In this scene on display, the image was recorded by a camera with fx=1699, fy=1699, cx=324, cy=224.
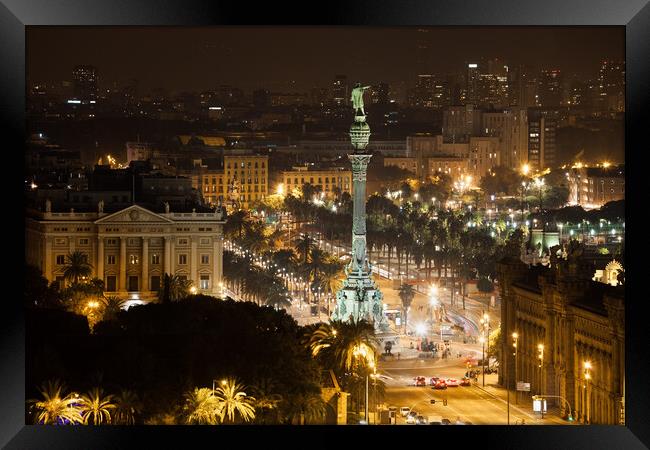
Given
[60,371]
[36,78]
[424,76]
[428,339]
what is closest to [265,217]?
[424,76]

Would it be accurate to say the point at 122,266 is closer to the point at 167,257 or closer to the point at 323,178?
the point at 167,257

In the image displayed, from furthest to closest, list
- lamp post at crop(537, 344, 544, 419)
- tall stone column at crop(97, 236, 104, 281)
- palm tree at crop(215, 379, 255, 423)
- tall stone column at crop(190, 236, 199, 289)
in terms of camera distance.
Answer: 1. tall stone column at crop(190, 236, 199, 289)
2. tall stone column at crop(97, 236, 104, 281)
3. lamp post at crop(537, 344, 544, 419)
4. palm tree at crop(215, 379, 255, 423)

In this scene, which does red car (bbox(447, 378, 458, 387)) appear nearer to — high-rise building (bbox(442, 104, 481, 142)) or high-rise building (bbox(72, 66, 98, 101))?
high-rise building (bbox(72, 66, 98, 101))

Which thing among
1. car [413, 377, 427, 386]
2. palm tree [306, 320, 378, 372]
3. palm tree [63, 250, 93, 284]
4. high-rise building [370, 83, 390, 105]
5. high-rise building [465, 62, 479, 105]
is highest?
high-rise building [465, 62, 479, 105]

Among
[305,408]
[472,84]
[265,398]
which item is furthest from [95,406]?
[472,84]

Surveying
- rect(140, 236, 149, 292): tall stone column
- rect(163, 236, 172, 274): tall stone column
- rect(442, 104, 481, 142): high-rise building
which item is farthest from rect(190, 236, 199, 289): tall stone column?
rect(442, 104, 481, 142): high-rise building

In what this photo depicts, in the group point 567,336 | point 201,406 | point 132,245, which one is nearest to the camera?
point 201,406

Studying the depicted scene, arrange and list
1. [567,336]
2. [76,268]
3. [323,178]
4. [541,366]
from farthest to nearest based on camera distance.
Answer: [323,178] → [76,268] → [541,366] → [567,336]
